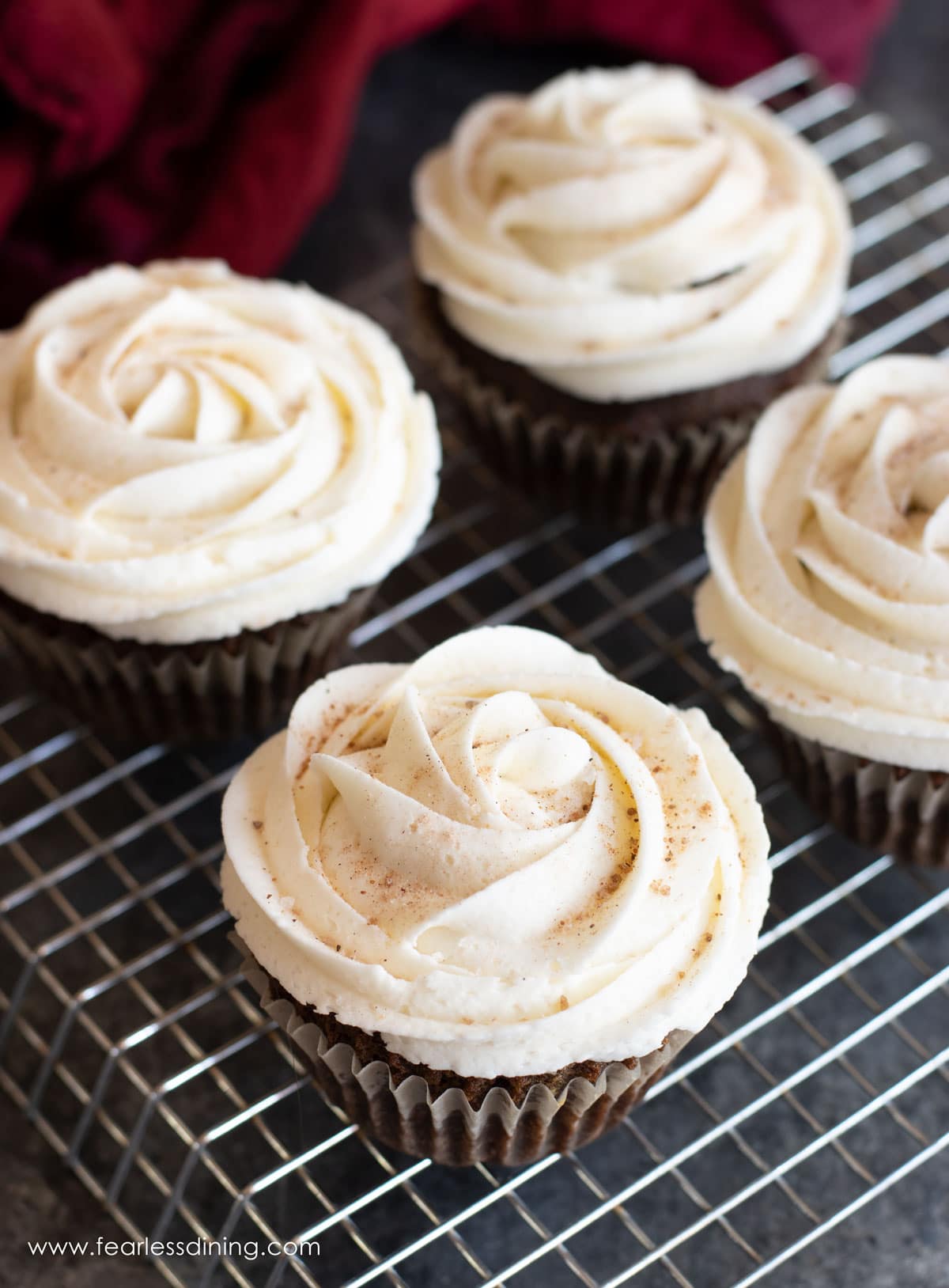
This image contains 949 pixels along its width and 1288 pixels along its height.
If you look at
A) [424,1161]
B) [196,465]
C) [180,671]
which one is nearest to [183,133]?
[196,465]

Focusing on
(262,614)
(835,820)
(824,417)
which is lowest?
(835,820)

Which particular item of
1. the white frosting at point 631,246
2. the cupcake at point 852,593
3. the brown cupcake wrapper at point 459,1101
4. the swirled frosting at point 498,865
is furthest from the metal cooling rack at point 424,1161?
the white frosting at point 631,246

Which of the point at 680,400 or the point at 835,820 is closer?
the point at 835,820

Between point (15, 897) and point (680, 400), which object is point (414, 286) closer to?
point (680, 400)

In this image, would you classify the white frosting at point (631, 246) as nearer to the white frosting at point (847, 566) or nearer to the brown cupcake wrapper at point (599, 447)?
the brown cupcake wrapper at point (599, 447)

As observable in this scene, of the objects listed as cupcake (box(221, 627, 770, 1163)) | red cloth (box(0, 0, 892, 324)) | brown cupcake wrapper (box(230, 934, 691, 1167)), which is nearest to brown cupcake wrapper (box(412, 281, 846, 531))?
red cloth (box(0, 0, 892, 324))

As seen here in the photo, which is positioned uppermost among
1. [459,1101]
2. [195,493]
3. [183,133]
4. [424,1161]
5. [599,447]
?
[183,133]

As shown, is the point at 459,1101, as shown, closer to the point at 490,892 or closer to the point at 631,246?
the point at 490,892

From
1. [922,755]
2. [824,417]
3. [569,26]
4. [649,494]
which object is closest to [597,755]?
[922,755]
